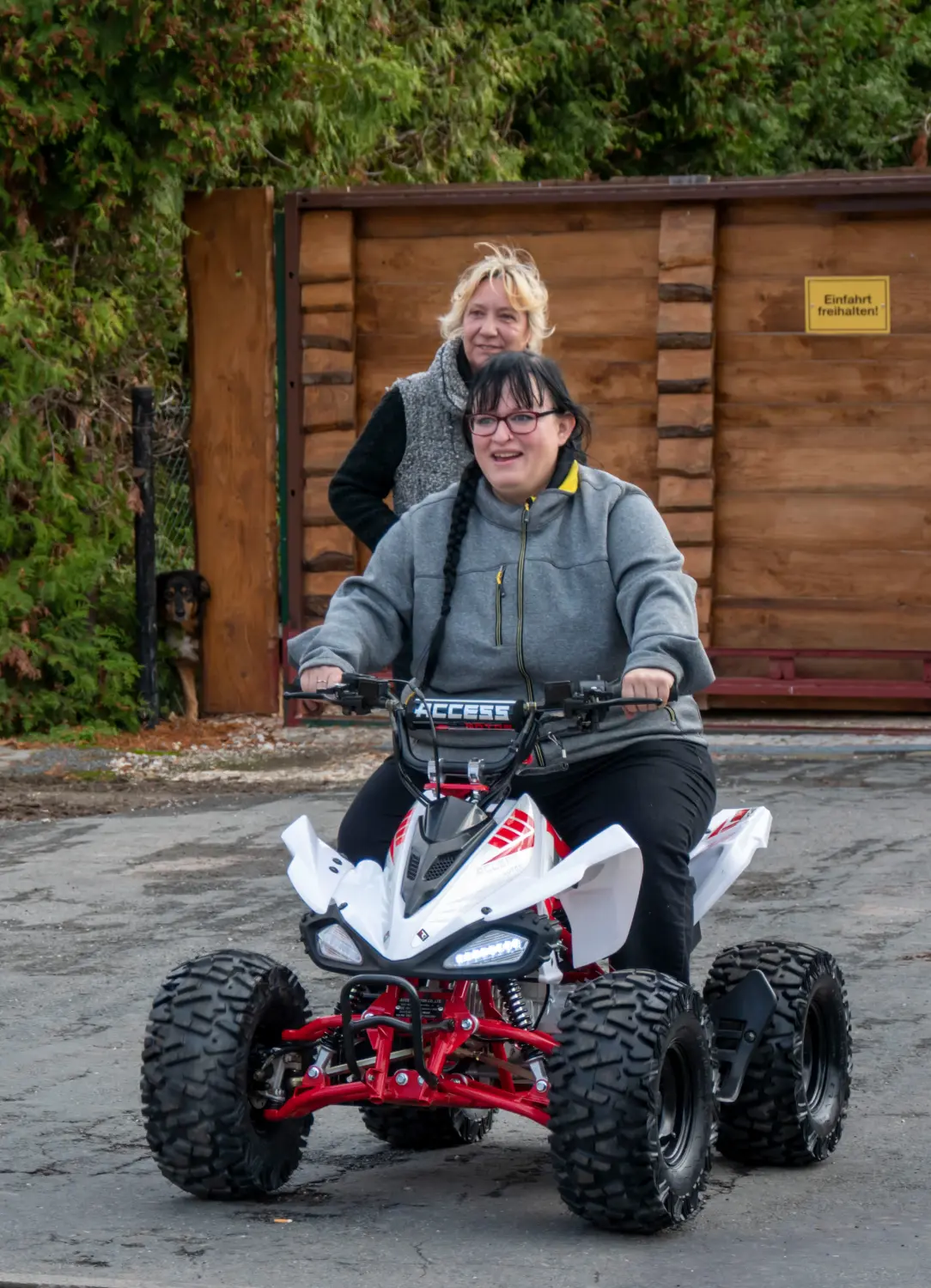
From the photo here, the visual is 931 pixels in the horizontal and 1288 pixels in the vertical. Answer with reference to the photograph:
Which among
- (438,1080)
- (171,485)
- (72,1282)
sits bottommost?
(72,1282)

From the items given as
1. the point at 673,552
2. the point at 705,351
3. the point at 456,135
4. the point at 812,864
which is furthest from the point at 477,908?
the point at 456,135

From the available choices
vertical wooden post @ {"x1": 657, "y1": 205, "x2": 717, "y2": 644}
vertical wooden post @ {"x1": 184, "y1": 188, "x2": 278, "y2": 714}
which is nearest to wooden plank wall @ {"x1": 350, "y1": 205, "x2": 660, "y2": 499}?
vertical wooden post @ {"x1": 657, "y1": 205, "x2": 717, "y2": 644}

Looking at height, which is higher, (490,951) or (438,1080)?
(490,951)

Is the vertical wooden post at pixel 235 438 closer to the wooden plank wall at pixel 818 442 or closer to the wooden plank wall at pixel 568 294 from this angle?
the wooden plank wall at pixel 568 294

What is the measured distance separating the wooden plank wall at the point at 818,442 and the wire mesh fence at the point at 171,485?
341 cm

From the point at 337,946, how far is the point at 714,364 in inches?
284

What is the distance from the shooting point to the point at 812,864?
7.62 m

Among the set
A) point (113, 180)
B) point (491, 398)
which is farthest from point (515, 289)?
point (113, 180)

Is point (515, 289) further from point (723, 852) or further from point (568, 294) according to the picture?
point (568, 294)

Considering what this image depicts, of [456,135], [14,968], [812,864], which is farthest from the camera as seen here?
[456,135]

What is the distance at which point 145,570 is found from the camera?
1141cm

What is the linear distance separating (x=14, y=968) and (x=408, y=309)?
5.44 meters

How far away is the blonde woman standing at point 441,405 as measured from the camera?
5.50 metres

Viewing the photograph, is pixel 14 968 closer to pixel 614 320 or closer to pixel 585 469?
pixel 585 469
